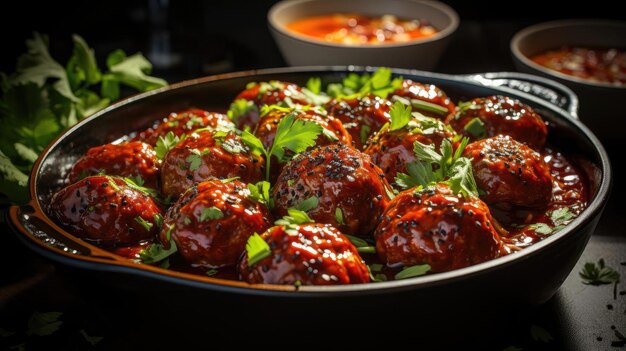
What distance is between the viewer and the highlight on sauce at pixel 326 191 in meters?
1.38

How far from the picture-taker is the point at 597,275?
1.86 meters

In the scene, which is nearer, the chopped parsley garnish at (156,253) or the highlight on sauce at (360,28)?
the chopped parsley garnish at (156,253)

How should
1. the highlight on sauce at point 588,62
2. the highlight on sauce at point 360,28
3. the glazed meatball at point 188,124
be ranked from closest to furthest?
the glazed meatball at point 188,124, the highlight on sauce at point 588,62, the highlight on sauce at point 360,28

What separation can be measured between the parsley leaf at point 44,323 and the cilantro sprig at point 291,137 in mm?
629

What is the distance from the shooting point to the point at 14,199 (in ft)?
6.20

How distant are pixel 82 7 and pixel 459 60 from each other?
236 cm

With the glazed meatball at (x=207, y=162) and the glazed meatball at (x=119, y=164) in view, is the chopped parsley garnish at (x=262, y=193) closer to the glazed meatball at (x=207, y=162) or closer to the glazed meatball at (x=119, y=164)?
the glazed meatball at (x=207, y=162)

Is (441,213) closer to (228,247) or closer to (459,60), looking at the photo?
(228,247)

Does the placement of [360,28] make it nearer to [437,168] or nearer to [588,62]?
[588,62]

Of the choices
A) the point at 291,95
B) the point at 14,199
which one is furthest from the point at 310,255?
the point at 14,199

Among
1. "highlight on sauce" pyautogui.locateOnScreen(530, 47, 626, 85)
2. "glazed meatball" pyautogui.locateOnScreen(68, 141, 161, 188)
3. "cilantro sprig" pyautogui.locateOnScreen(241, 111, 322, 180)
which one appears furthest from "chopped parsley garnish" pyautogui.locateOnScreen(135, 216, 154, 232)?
"highlight on sauce" pyautogui.locateOnScreen(530, 47, 626, 85)

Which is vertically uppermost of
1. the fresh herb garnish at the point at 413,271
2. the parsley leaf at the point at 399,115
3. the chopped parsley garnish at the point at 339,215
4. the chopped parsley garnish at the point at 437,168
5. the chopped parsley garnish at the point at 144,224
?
the parsley leaf at the point at 399,115

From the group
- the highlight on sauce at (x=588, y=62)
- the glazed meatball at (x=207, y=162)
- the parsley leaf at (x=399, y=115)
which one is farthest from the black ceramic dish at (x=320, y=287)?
the highlight on sauce at (x=588, y=62)

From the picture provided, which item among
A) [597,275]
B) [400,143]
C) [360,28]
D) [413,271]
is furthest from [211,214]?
[360,28]
